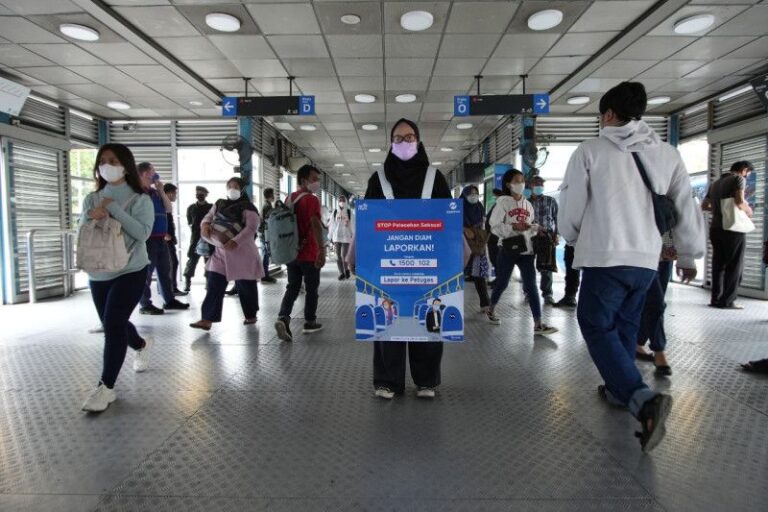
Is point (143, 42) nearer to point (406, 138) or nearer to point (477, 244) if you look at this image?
point (406, 138)

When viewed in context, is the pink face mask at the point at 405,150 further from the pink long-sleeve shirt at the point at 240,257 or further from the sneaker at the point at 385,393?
the pink long-sleeve shirt at the point at 240,257

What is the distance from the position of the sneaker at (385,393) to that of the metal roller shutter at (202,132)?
8845 mm

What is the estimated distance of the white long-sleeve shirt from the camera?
179 inches

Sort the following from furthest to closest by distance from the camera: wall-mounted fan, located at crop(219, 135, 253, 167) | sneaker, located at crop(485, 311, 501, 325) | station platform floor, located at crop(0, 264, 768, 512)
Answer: wall-mounted fan, located at crop(219, 135, 253, 167) → sneaker, located at crop(485, 311, 501, 325) → station platform floor, located at crop(0, 264, 768, 512)

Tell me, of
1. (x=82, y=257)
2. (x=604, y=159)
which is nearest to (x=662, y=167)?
(x=604, y=159)

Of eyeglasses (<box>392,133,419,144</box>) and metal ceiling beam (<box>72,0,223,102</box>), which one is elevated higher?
metal ceiling beam (<box>72,0,223,102</box>)

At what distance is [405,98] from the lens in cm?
873

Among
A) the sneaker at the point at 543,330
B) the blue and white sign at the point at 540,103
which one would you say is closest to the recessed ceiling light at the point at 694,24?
the blue and white sign at the point at 540,103

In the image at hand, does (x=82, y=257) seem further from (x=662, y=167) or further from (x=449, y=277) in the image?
(x=662, y=167)

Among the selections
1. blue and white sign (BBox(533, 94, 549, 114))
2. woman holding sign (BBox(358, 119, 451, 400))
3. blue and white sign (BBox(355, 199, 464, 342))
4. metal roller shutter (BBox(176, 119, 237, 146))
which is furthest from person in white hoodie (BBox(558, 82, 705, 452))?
metal roller shutter (BBox(176, 119, 237, 146))

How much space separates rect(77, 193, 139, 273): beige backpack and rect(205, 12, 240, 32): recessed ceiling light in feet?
11.7

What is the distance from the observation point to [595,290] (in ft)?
7.24

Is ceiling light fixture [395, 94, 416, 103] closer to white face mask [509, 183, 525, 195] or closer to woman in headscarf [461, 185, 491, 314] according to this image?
woman in headscarf [461, 185, 491, 314]

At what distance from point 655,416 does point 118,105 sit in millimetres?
9774
